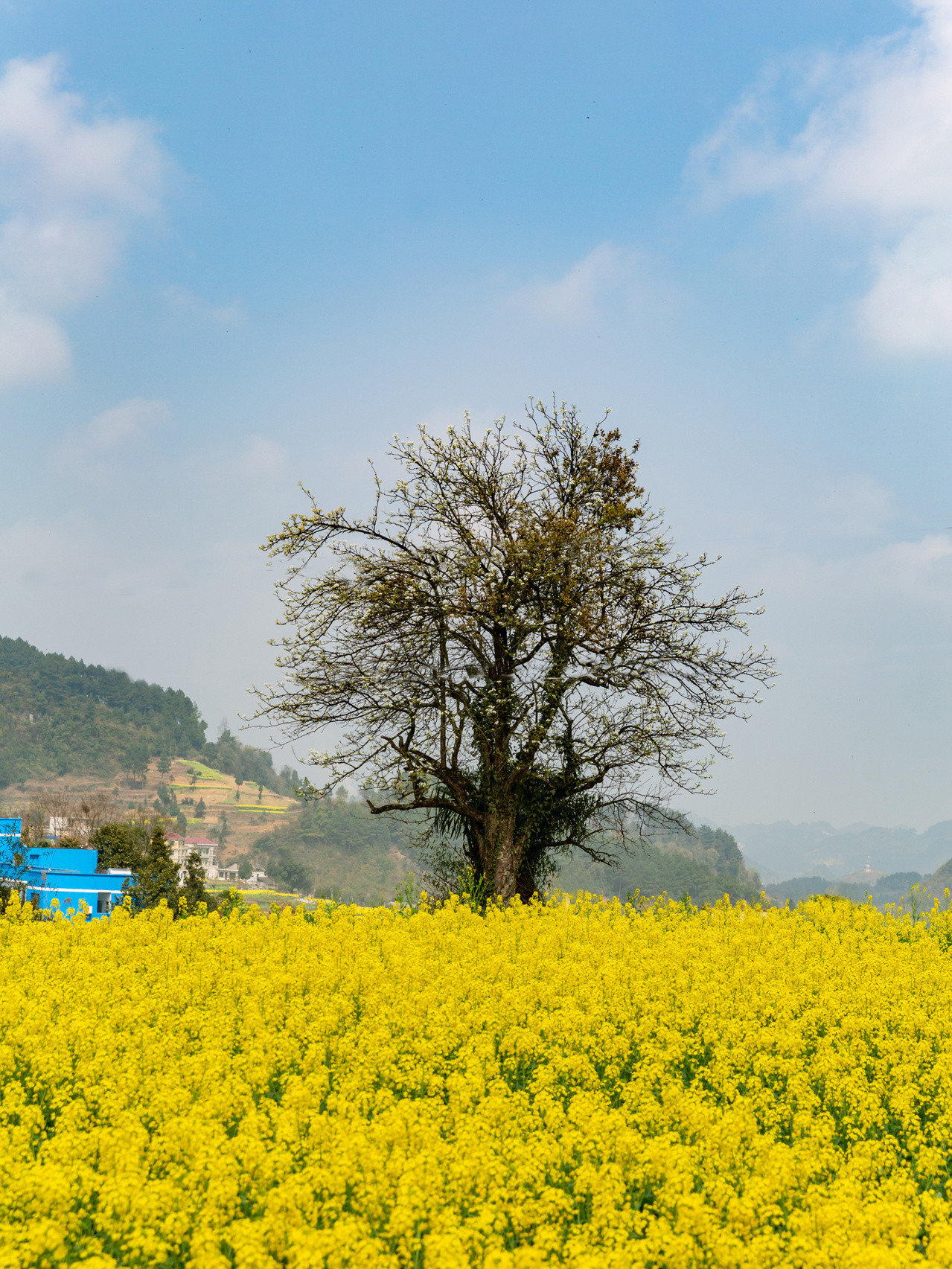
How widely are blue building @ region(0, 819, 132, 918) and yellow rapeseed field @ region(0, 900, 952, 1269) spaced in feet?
45.4

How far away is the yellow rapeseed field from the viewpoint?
14.3 feet

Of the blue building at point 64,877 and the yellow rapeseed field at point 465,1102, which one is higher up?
the yellow rapeseed field at point 465,1102

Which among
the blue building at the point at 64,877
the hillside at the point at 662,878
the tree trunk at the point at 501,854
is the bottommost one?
the hillside at the point at 662,878

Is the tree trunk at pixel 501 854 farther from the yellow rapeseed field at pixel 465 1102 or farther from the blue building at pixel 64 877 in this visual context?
the blue building at pixel 64 877

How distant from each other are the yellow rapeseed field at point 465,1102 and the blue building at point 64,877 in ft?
45.4

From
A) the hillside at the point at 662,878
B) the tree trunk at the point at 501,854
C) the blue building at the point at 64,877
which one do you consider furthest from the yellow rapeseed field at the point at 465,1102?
the hillside at the point at 662,878

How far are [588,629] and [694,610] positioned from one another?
2247 millimetres

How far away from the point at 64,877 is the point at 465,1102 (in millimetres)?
31179

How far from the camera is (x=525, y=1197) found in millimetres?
4867

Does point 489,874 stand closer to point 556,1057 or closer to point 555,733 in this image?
point 555,733

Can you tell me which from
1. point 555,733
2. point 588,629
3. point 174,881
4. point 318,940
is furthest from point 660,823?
point 174,881

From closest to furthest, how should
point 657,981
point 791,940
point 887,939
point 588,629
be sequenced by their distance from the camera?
point 657,981, point 791,940, point 887,939, point 588,629

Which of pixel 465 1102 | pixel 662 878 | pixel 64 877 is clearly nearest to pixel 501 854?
pixel 465 1102

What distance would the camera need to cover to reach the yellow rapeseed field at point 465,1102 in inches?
171
